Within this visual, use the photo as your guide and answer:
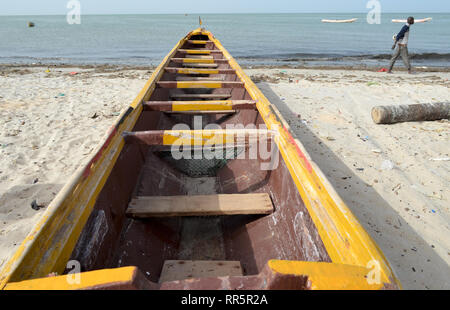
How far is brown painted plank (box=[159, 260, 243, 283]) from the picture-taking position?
1.72 meters

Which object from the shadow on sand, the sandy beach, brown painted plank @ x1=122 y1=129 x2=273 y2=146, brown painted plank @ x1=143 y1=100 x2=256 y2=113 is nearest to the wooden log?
the sandy beach

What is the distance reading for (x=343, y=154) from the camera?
12.5ft

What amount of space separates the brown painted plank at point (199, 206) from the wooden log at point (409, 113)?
3.73 m

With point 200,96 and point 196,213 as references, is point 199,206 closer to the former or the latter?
point 196,213

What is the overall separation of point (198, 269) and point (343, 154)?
293 centimetres

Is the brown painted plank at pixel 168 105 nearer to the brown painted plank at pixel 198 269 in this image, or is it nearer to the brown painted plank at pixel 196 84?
the brown painted plank at pixel 196 84

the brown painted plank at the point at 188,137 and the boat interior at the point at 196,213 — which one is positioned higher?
the brown painted plank at the point at 188,137

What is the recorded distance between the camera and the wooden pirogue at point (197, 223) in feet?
2.99

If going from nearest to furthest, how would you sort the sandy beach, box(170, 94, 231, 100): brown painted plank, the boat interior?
the boat interior
the sandy beach
box(170, 94, 231, 100): brown painted plank

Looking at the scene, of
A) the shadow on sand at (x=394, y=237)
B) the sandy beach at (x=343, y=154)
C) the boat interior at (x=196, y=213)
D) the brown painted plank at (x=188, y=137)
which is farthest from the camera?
the sandy beach at (x=343, y=154)

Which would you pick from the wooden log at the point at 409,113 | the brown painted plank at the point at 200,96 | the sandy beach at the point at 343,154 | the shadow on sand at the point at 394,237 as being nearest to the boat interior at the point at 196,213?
the shadow on sand at the point at 394,237

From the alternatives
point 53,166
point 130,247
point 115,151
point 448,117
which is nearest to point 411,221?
point 130,247

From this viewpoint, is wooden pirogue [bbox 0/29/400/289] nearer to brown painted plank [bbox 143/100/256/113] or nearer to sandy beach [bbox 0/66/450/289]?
brown painted plank [bbox 143/100/256/113]

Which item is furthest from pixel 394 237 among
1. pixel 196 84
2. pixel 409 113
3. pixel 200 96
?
pixel 409 113
